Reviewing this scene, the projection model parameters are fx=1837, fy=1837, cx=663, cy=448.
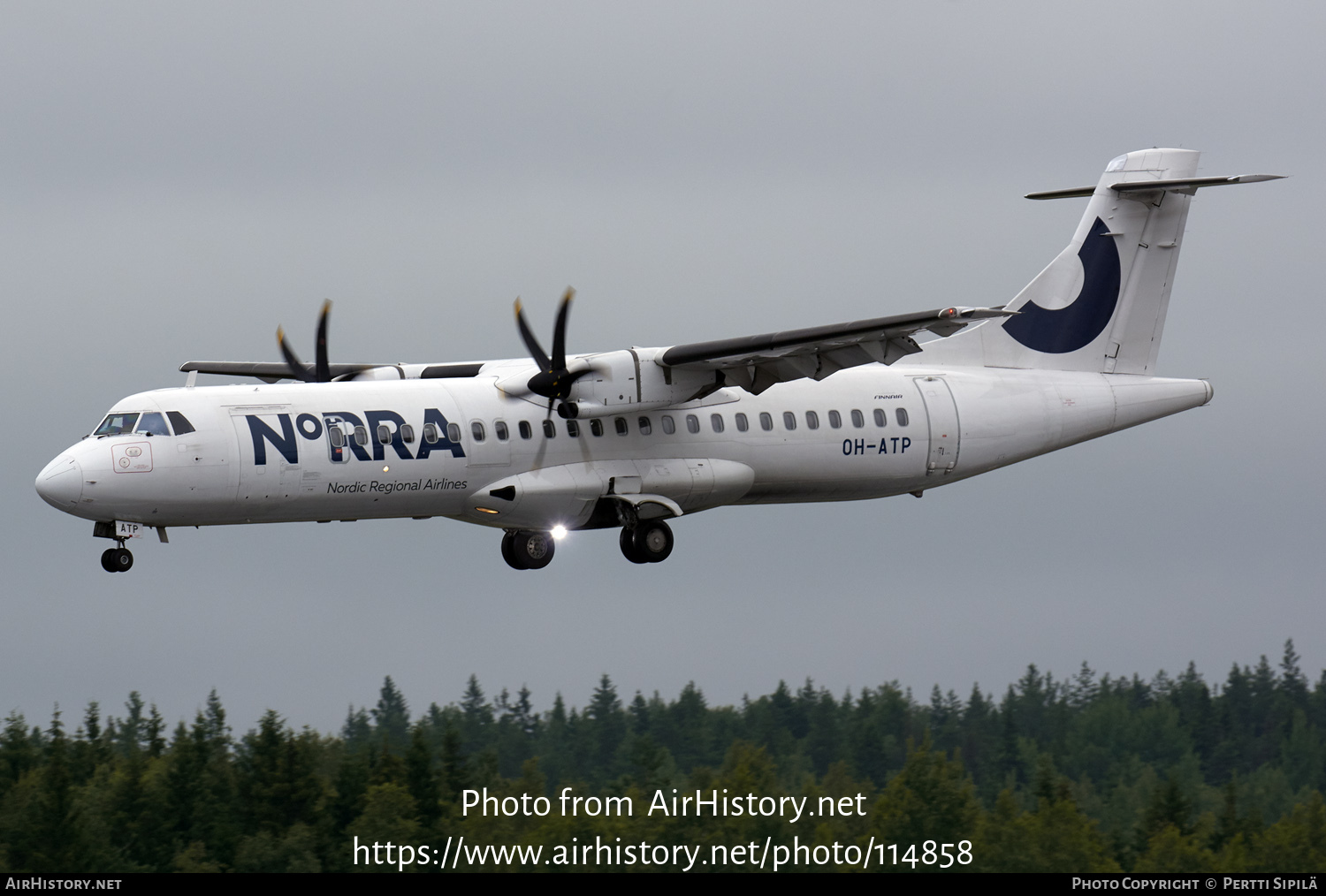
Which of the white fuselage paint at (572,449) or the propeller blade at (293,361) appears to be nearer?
the white fuselage paint at (572,449)

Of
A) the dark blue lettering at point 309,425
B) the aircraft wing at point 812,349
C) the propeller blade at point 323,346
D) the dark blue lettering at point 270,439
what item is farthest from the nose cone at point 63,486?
the aircraft wing at point 812,349

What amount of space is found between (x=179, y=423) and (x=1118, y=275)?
64.2 feet

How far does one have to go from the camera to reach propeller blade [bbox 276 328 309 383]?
3597cm

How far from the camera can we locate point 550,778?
405ft

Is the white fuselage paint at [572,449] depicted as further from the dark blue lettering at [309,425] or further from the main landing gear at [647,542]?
the main landing gear at [647,542]

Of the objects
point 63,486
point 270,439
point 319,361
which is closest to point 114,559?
point 63,486

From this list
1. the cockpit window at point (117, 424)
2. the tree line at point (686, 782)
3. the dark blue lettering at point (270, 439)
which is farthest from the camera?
the tree line at point (686, 782)

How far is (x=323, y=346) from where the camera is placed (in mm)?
34719

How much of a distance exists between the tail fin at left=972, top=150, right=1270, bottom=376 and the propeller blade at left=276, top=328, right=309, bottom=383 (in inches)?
556

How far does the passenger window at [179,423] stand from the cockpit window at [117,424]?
58 centimetres

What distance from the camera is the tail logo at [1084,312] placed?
123 feet

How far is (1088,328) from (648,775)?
212 feet

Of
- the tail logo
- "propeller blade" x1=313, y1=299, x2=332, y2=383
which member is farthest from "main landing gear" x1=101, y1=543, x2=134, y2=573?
the tail logo

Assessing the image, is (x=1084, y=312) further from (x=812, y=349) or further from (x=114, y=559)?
(x=114, y=559)
